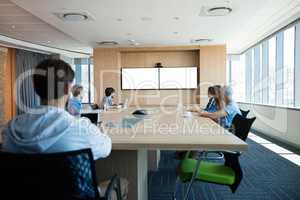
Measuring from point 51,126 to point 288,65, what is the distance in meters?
6.40

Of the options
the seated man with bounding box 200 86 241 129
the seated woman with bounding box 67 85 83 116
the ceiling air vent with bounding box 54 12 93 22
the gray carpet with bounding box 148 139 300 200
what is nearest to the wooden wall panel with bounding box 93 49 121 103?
the ceiling air vent with bounding box 54 12 93 22

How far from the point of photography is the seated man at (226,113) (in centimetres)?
348

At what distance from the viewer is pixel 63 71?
1.18m

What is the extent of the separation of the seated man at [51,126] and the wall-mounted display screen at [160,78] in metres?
7.87

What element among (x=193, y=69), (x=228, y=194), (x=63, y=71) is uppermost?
(x=193, y=69)

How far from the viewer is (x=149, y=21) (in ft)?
18.3

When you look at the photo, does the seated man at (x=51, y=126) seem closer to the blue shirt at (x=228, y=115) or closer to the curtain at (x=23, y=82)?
the blue shirt at (x=228, y=115)

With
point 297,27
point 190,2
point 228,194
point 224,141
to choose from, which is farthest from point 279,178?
point 297,27

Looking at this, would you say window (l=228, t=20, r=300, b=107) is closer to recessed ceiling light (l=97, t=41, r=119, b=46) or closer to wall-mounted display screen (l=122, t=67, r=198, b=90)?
wall-mounted display screen (l=122, t=67, r=198, b=90)

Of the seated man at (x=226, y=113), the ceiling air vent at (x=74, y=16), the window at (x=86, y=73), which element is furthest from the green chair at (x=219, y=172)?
the window at (x=86, y=73)

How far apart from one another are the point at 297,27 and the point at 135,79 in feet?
17.5

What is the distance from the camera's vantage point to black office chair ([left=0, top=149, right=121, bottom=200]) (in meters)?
0.96

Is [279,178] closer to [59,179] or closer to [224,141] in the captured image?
[224,141]

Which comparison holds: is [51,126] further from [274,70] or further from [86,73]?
[86,73]
